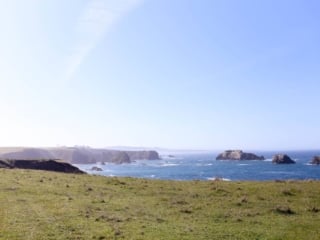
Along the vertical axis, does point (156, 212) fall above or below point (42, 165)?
below

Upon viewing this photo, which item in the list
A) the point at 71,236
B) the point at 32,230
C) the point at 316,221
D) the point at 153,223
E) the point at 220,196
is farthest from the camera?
the point at 220,196

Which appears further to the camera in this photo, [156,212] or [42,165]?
[42,165]

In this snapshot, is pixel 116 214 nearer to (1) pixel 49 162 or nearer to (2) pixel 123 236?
(2) pixel 123 236

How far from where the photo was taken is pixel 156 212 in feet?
98.5

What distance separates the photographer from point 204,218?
1099 inches

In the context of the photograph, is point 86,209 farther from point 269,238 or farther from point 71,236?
point 269,238

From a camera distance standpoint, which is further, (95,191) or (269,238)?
(95,191)

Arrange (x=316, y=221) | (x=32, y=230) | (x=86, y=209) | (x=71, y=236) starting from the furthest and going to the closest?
1. (x=86, y=209)
2. (x=316, y=221)
3. (x=32, y=230)
4. (x=71, y=236)

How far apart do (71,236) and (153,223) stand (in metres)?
5.87

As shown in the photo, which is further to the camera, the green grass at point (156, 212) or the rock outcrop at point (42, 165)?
the rock outcrop at point (42, 165)

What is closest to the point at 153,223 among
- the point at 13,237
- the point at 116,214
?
the point at 116,214

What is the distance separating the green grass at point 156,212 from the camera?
23.2 metres

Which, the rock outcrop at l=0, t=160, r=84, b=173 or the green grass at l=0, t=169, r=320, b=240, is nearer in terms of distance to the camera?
the green grass at l=0, t=169, r=320, b=240

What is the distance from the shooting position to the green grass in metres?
23.2
